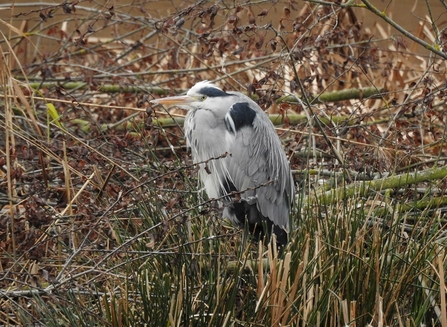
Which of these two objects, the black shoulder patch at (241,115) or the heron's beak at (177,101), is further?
the black shoulder patch at (241,115)

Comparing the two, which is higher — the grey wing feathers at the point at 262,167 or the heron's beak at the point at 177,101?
the heron's beak at the point at 177,101

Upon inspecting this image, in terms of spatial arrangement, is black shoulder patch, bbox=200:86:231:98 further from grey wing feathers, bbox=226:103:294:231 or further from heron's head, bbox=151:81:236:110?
grey wing feathers, bbox=226:103:294:231

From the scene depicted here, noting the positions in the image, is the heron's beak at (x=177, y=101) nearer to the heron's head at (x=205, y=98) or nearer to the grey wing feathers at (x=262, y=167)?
the heron's head at (x=205, y=98)

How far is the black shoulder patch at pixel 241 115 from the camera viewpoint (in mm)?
4387

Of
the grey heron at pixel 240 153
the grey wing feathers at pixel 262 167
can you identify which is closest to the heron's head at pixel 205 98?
the grey heron at pixel 240 153

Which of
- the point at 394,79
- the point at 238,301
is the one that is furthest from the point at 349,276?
the point at 394,79

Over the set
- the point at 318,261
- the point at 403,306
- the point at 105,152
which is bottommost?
the point at 403,306

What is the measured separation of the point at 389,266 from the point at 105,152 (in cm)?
207

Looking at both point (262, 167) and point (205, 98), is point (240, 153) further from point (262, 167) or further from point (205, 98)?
point (205, 98)

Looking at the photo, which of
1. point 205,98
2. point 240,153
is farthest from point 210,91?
point 240,153

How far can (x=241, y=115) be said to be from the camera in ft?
14.4

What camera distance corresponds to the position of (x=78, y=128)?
17.6ft

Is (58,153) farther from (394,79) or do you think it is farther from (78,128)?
(394,79)

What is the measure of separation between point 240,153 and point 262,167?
0.15 metres
